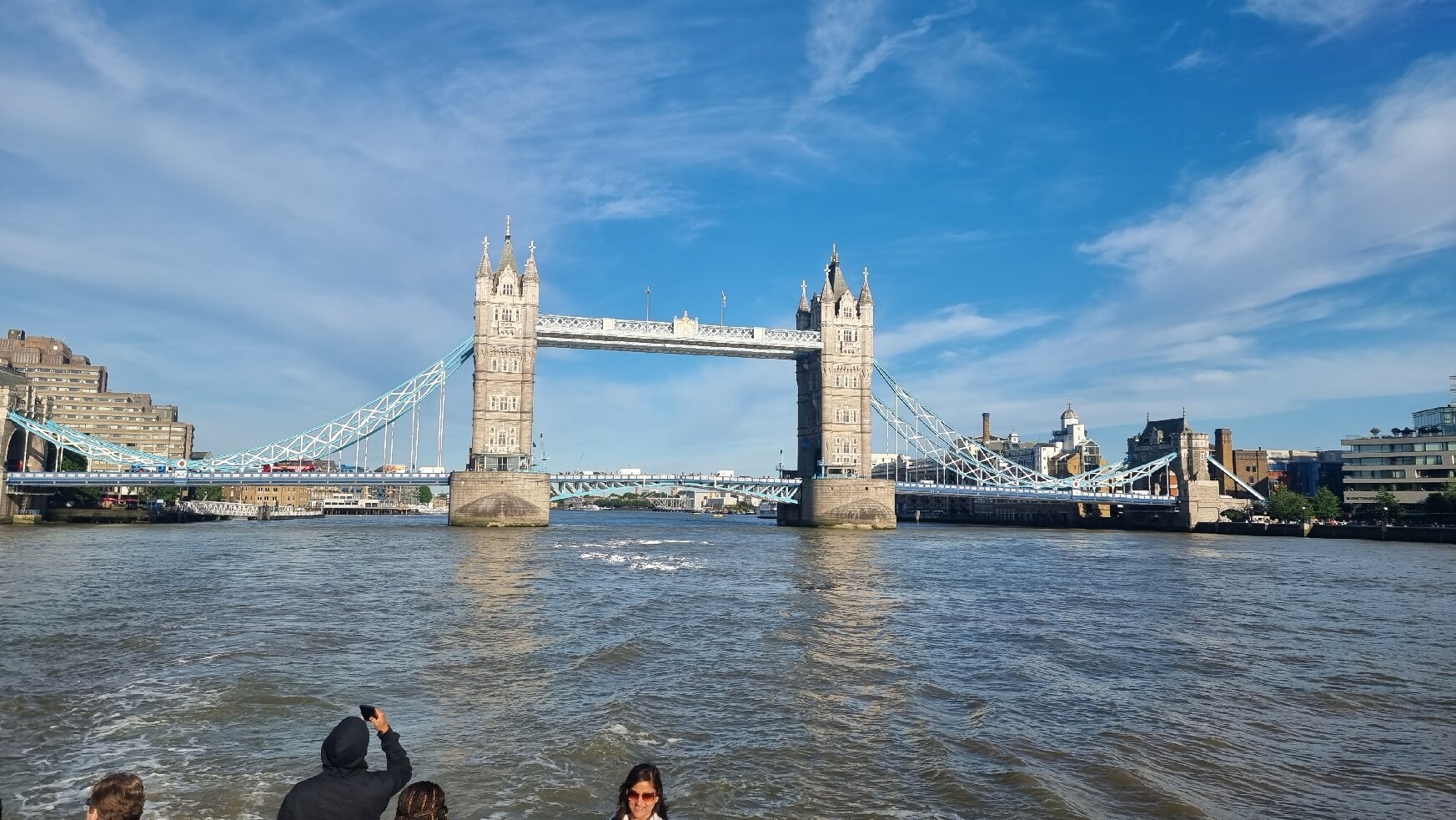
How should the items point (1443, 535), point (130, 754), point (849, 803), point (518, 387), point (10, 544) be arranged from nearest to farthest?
point (849, 803) → point (130, 754) → point (10, 544) → point (1443, 535) → point (518, 387)

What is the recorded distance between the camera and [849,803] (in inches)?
373

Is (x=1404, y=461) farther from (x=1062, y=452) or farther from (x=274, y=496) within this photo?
(x=274, y=496)

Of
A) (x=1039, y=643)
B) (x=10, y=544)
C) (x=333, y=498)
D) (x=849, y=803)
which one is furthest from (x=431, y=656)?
(x=333, y=498)

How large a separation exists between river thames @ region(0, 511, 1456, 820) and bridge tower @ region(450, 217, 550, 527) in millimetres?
41094

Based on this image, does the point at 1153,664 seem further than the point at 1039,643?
No

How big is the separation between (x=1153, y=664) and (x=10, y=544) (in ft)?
181

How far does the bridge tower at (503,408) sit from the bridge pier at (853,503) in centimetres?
2493

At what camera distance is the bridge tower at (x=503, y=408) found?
240 ft

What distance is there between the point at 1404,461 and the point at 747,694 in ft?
335

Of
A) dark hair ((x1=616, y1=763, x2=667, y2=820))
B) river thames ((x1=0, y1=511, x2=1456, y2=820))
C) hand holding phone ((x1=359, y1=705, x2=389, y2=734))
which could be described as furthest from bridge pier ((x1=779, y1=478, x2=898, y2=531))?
hand holding phone ((x1=359, y1=705, x2=389, y2=734))

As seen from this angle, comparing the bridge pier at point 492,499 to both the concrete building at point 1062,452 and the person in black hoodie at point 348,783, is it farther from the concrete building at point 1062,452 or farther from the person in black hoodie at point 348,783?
the concrete building at point 1062,452

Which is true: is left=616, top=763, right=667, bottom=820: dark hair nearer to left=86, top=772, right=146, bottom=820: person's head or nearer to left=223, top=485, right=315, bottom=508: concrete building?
left=86, top=772, right=146, bottom=820: person's head

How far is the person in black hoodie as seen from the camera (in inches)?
199

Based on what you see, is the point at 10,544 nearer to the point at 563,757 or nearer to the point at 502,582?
the point at 502,582
